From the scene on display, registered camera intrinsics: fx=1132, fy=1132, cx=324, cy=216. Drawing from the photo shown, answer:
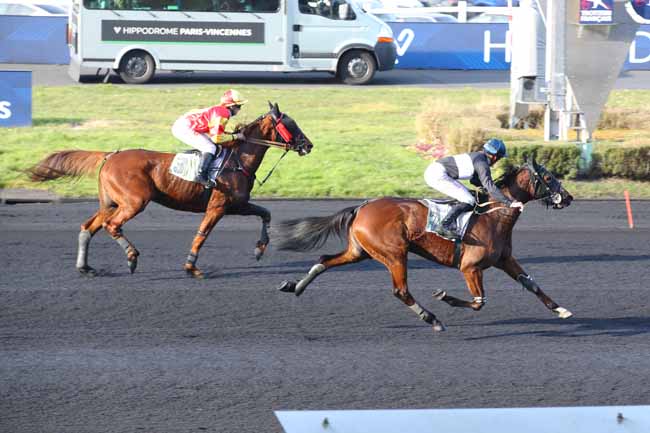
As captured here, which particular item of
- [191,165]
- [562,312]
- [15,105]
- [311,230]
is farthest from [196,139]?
[15,105]

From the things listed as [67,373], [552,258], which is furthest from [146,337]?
[552,258]

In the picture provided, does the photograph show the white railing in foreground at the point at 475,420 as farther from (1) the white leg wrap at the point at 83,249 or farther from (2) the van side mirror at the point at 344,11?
(2) the van side mirror at the point at 344,11

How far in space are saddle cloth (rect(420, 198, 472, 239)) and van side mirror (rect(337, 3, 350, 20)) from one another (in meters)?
17.8

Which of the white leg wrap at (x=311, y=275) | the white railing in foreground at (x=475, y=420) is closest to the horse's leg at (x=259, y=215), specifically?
the white leg wrap at (x=311, y=275)

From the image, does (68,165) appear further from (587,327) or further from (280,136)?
(587,327)

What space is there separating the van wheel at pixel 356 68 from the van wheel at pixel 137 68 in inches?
179

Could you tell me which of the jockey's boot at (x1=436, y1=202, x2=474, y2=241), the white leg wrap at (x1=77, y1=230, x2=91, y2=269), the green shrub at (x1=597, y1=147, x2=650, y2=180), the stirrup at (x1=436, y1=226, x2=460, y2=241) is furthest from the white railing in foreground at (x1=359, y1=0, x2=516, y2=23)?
the stirrup at (x1=436, y1=226, x2=460, y2=241)

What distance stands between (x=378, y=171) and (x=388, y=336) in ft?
27.8

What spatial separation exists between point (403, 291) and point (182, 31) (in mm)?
18003

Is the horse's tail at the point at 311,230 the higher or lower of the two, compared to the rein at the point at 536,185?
lower

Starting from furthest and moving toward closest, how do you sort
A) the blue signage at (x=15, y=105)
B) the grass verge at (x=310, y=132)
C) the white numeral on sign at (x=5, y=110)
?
the white numeral on sign at (x=5, y=110) → the blue signage at (x=15, y=105) → the grass verge at (x=310, y=132)

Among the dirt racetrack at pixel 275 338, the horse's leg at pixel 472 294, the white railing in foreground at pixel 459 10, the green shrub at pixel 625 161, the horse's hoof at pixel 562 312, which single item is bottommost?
the dirt racetrack at pixel 275 338

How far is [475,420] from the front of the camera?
275 inches

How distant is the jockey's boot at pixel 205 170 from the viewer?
1131 centimetres
